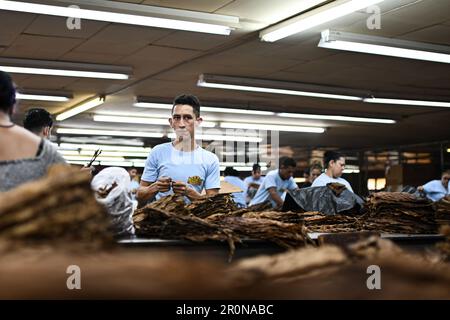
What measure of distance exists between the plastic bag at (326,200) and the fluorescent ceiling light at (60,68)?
455 centimetres

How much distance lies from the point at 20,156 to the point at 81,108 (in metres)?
11.2

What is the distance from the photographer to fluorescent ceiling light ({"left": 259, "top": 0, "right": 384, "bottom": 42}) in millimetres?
6098

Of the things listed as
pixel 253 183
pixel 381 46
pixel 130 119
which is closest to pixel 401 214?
pixel 381 46

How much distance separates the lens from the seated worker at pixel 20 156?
173 centimetres

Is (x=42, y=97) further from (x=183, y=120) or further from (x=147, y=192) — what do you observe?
(x=147, y=192)

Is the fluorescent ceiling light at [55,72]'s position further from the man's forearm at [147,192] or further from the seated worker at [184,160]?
the man's forearm at [147,192]

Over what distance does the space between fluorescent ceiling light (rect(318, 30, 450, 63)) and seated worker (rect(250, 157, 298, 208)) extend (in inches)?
94.7

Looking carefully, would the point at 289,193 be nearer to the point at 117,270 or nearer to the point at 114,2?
the point at 114,2

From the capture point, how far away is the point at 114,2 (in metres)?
6.36

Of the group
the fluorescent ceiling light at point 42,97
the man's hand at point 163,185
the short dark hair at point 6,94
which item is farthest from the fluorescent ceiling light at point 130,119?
the short dark hair at point 6,94

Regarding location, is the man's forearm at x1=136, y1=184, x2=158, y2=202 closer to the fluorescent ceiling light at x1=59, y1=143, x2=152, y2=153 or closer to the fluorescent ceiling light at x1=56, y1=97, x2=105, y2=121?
the fluorescent ceiling light at x1=56, y1=97, x2=105, y2=121

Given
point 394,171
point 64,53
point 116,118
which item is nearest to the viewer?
point 64,53
